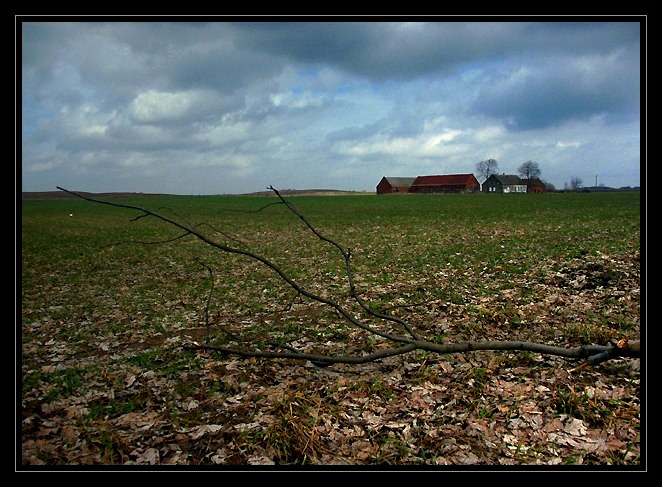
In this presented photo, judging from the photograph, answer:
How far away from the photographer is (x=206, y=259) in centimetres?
1672

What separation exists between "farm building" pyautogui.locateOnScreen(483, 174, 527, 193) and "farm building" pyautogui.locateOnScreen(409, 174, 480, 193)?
436 cm

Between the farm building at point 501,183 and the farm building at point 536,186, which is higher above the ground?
the farm building at point 501,183

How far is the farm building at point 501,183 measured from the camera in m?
102

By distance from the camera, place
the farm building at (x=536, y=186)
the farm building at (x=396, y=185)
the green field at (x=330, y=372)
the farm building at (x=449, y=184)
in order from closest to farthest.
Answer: the green field at (x=330, y=372) → the farm building at (x=536, y=186) → the farm building at (x=449, y=184) → the farm building at (x=396, y=185)

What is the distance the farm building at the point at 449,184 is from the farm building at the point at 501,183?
4362 mm

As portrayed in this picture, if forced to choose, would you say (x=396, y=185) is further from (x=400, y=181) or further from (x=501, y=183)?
(x=501, y=183)

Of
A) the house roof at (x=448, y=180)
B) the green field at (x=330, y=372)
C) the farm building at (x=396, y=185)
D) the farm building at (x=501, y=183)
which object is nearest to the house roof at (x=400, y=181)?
the farm building at (x=396, y=185)

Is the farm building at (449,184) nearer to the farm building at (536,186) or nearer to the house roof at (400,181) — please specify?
the house roof at (400,181)

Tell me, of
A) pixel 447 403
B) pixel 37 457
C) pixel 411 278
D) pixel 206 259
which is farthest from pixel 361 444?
pixel 206 259

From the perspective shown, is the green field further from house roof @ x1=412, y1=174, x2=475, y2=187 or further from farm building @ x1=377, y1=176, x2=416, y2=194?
farm building @ x1=377, y1=176, x2=416, y2=194

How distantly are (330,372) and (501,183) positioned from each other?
361 feet

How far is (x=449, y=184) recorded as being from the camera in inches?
4035

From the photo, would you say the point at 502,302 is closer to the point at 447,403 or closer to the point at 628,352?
the point at 628,352
